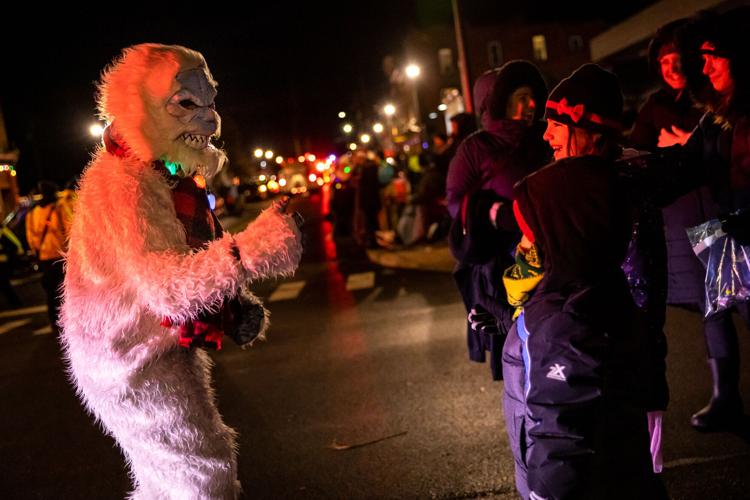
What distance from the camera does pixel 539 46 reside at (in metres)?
46.7

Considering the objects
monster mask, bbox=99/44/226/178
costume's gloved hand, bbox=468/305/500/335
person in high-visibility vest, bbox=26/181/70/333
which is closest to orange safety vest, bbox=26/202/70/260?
person in high-visibility vest, bbox=26/181/70/333

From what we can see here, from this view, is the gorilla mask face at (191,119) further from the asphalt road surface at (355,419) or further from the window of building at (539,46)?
the window of building at (539,46)

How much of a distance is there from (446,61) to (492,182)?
47.6m

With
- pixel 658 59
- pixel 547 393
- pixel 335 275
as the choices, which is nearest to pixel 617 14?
pixel 335 275

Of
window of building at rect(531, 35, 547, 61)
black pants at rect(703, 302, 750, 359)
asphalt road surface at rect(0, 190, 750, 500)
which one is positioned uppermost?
window of building at rect(531, 35, 547, 61)

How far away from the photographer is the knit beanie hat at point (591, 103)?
2146mm

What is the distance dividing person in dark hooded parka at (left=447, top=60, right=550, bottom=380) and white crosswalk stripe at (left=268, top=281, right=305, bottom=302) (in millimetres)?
6401

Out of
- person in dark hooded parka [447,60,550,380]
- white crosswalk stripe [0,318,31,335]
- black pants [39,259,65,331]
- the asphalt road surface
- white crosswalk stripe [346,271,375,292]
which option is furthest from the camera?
white crosswalk stripe [346,271,375,292]

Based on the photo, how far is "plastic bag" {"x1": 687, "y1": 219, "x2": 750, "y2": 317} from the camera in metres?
2.82

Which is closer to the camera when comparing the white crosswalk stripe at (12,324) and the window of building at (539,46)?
the white crosswalk stripe at (12,324)

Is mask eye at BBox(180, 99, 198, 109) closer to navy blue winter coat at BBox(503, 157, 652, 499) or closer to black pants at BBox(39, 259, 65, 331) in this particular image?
navy blue winter coat at BBox(503, 157, 652, 499)

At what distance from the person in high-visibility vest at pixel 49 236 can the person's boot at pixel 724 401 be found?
7.25 metres

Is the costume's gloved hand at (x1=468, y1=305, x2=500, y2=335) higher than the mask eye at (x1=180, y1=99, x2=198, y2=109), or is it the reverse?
the mask eye at (x1=180, y1=99, x2=198, y2=109)

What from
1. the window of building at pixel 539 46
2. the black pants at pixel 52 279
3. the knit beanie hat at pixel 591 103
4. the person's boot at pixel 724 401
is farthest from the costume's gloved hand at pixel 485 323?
the window of building at pixel 539 46
